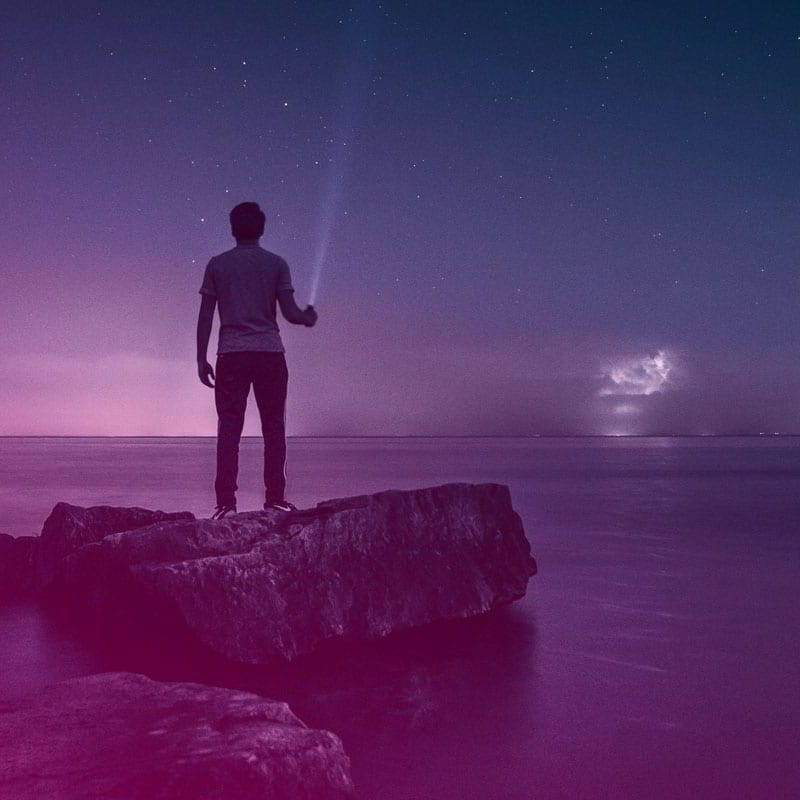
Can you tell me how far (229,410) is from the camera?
6.09m

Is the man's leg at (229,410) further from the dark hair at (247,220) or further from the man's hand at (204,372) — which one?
the dark hair at (247,220)

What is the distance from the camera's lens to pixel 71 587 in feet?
18.1

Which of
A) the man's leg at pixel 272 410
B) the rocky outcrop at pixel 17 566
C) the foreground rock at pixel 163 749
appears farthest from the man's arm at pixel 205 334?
the foreground rock at pixel 163 749

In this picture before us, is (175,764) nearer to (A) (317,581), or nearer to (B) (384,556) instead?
(A) (317,581)

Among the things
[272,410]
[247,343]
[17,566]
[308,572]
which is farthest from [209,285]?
[17,566]

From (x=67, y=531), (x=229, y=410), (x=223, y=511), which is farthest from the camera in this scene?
(x=229, y=410)

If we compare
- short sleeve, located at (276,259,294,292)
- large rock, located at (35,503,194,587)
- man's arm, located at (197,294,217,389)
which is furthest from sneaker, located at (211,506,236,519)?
short sleeve, located at (276,259,294,292)

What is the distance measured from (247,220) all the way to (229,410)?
155cm

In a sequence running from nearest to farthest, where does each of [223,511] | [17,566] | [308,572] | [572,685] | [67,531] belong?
[572,685], [308,572], [223,511], [67,531], [17,566]

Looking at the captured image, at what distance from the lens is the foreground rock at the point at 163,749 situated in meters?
2.21

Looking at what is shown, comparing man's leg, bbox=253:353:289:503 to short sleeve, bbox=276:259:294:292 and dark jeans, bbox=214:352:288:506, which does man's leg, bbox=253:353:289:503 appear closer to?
dark jeans, bbox=214:352:288:506

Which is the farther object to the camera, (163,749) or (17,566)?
(17,566)

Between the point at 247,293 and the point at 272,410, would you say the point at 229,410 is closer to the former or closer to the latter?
the point at 272,410

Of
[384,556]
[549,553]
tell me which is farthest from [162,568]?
[549,553]
